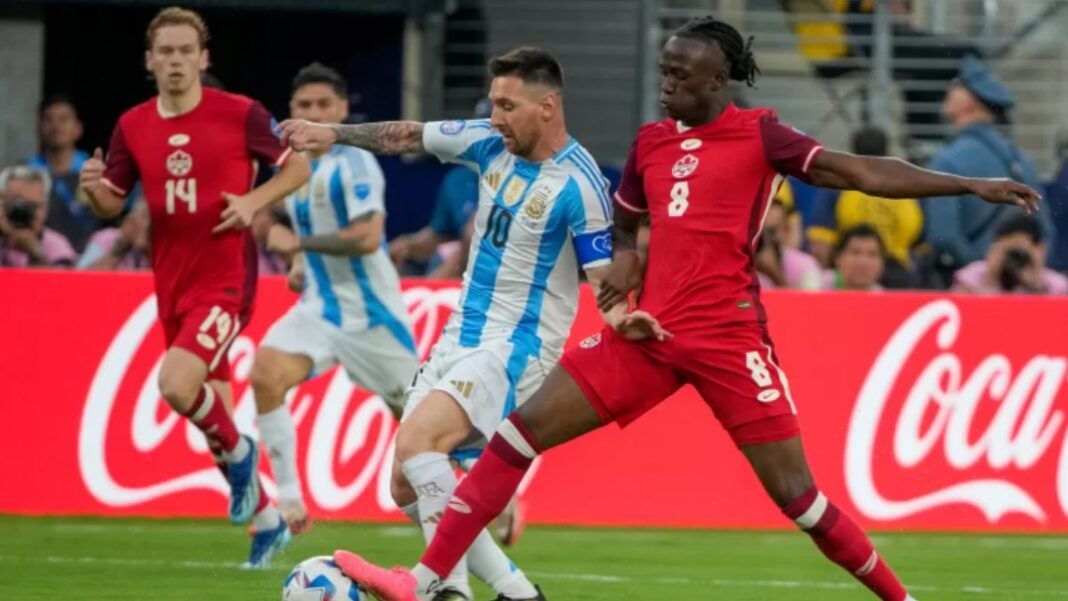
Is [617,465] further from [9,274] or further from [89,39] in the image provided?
[89,39]

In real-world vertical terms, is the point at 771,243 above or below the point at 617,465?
above

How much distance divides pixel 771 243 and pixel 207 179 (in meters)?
5.31

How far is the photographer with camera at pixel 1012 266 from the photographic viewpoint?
1523 cm

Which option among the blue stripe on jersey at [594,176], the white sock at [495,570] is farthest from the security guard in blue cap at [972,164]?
the white sock at [495,570]

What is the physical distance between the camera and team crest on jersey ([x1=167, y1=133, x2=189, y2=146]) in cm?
1111

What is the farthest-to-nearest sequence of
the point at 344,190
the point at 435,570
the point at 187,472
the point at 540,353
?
the point at 187,472
the point at 344,190
the point at 540,353
the point at 435,570

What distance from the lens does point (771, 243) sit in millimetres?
15391

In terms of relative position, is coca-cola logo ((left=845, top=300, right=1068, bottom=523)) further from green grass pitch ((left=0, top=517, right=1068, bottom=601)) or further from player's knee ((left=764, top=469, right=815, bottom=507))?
player's knee ((left=764, top=469, right=815, bottom=507))

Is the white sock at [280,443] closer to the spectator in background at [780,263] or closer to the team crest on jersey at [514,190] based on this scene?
the team crest on jersey at [514,190]

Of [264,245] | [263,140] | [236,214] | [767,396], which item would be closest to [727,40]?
[767,396]

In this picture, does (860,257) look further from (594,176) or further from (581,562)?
(594,176)

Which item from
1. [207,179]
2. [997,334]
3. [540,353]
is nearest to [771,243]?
[997,334]

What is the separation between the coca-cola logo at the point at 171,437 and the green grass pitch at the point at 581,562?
22 centimetres

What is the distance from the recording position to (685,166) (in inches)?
336
